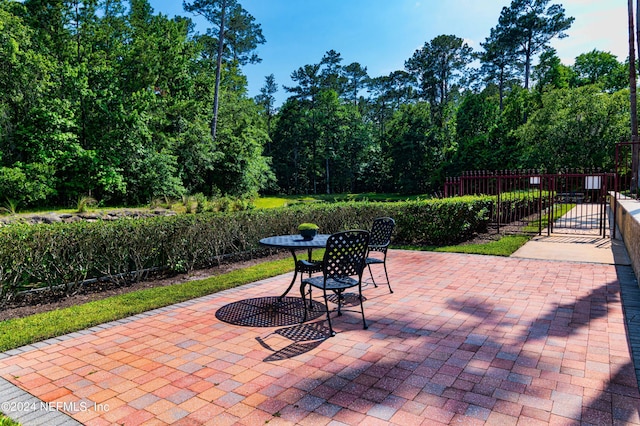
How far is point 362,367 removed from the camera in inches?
115

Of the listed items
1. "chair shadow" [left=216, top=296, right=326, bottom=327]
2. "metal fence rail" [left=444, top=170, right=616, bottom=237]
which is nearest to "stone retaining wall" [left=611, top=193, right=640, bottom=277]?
"metal fence rail" [left=444, top=170, right=616, bottom=237]

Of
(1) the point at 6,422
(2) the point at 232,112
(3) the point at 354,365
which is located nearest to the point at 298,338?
(3) the point at 354,365

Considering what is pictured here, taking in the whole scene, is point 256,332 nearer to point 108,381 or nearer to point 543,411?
point 108,381

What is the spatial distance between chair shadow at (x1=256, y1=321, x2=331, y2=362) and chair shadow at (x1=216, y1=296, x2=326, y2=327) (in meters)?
0.19

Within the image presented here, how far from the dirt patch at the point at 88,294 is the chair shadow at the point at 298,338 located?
9.16 ft

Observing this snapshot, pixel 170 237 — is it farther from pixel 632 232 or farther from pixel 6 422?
pixel 632 232

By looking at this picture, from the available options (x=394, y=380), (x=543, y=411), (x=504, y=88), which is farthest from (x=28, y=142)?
(x=504, y=88)

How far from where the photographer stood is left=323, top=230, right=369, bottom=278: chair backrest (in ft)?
12.0

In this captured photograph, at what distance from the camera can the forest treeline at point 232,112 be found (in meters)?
13.0

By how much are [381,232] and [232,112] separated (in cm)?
2055

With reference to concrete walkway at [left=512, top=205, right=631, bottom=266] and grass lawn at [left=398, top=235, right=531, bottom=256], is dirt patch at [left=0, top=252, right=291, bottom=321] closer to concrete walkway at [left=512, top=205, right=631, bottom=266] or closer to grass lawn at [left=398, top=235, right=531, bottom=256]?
grass lawn at [left=398, top=235, right=531, bottom=256]

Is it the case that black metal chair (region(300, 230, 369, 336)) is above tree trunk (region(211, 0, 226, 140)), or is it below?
below

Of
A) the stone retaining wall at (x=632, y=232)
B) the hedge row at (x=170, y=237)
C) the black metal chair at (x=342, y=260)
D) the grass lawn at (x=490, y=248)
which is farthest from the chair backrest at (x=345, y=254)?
the grass lawn at (x=490, y=248)

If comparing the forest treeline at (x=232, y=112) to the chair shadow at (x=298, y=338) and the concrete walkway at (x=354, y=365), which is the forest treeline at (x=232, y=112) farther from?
the chair shadow at (x=298, y=338)
